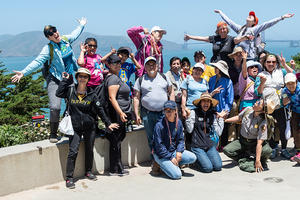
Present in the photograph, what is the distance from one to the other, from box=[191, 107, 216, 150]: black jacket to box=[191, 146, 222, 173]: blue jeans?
86 millimetres

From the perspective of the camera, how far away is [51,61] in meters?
5.57

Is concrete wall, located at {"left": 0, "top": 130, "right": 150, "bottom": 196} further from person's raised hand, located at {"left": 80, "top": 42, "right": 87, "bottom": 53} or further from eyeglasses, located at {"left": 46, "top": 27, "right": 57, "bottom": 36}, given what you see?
eyeglasses, located at {"left": 46, "top": 27, "right": 57, "bottom": 36}

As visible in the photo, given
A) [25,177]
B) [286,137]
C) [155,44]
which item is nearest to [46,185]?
[25,177]

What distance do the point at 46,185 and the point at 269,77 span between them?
4.38 metres

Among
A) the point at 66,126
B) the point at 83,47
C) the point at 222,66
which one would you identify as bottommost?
the point at 66,126

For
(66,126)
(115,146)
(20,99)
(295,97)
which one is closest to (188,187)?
(115,146)

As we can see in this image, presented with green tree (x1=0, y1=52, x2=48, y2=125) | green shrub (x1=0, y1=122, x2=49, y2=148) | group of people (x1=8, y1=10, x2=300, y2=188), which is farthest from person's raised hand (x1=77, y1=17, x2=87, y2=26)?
green tree (x1=0, y1=52, x2=48, y2=125)

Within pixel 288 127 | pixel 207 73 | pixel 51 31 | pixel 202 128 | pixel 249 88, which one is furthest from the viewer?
pixel 207 73

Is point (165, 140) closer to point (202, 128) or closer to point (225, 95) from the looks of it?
point (202, 128)

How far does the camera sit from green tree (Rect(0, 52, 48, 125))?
468 inches

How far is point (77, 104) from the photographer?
17.4 ft

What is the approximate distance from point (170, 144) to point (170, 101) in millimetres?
721

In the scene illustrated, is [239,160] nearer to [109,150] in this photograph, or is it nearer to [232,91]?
[232,91]

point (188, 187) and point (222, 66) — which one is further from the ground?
point (222, 66)
